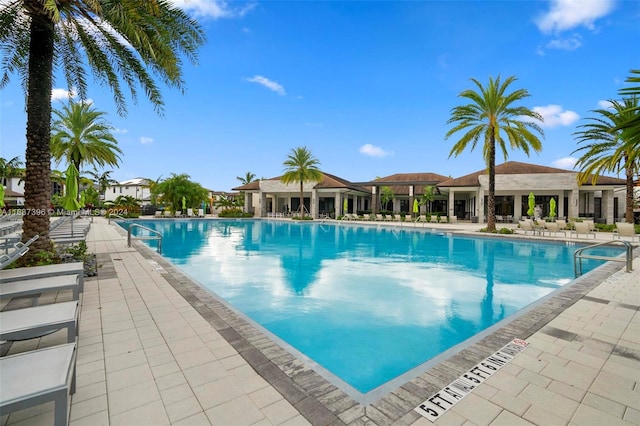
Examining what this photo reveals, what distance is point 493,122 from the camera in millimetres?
19828

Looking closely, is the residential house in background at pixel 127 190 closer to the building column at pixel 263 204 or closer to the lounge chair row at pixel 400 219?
the building column at pixel 263 204

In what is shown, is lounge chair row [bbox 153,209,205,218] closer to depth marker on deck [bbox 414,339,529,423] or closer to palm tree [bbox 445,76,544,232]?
palm tree [bbox 445,76,544,232]

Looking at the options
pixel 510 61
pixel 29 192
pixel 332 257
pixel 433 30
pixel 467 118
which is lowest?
pixel 332 257

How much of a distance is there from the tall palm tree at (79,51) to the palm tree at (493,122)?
17010 mm

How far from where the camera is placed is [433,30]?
65.6 feet

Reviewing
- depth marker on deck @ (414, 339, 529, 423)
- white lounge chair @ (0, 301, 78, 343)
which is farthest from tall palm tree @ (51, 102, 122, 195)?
depth marker on deck @ (414, 339, 529, 423)

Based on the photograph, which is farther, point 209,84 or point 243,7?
point 209,84

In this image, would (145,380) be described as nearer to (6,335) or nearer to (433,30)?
(6,335)

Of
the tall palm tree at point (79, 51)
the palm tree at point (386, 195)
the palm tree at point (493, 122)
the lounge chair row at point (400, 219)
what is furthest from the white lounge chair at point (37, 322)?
the palm tree at point (386, 195)

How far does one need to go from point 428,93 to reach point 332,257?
84.2 ft

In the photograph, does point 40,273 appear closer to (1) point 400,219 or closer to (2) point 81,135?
(2) point 81,135

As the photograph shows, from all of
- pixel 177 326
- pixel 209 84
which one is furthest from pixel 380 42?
pixel 177 326

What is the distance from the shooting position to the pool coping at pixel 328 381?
258cm

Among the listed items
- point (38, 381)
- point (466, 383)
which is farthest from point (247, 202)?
point (38, 381)
